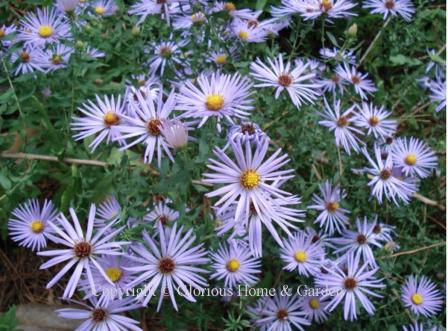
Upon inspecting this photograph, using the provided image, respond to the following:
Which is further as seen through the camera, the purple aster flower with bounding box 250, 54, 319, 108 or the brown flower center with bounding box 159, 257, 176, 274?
the purple aster flower with bounding box 250, 54, 319, 108

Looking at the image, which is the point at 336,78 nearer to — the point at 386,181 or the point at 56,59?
the point at 386,181

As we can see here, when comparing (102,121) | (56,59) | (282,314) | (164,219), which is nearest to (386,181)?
(282,314)

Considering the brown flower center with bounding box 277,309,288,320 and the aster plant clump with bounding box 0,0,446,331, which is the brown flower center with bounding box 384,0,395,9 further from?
the brown flower center with bounding box 277,309,288,320

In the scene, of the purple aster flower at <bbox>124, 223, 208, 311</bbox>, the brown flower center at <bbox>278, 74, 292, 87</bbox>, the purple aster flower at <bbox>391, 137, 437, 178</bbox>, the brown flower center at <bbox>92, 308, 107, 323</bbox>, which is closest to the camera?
the purple aster flower at <bbox>124, 223, 208, 311</bbox>

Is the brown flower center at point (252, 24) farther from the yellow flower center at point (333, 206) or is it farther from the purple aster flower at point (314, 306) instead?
the purple aster flower at point (314, 306)

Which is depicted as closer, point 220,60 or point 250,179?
point 250,179

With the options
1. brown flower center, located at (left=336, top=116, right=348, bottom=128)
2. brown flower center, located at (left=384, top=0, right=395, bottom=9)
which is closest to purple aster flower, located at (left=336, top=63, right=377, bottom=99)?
brown flower center, located at (left=336, top=116, right=348, bottom=128)

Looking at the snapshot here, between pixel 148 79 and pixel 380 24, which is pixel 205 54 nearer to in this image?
pixel 148 79
